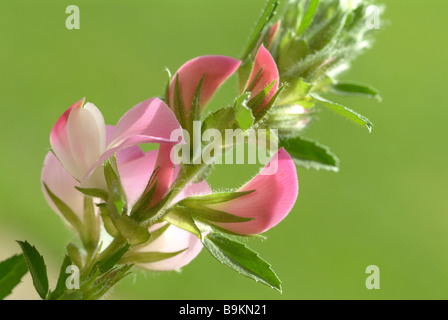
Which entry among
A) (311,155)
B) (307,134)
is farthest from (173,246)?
(307,134)

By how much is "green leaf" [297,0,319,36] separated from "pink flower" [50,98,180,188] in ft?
0.45

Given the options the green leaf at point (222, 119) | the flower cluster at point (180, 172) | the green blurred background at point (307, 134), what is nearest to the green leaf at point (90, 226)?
the flower cluster at point (180, 172)

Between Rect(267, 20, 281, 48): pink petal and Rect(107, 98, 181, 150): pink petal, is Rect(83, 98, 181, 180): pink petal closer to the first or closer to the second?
Rect(107, 98, 181, 150): pink petal

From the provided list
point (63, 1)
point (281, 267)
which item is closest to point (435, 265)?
point (281, 267)

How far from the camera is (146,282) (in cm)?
284

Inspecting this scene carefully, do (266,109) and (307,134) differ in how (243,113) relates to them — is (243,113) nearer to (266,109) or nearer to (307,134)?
(266,109)

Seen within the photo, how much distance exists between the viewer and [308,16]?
401mm

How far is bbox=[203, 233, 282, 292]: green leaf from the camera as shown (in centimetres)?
34

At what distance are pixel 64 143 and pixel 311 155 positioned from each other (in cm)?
18

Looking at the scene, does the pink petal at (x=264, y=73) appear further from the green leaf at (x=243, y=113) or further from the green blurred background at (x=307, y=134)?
the green blurred background at (x=307, y=134)

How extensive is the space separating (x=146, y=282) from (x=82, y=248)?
251 centimetres

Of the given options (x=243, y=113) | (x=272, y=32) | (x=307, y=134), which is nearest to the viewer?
(x=243, y=113)

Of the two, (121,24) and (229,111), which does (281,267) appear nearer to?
(121,24)
